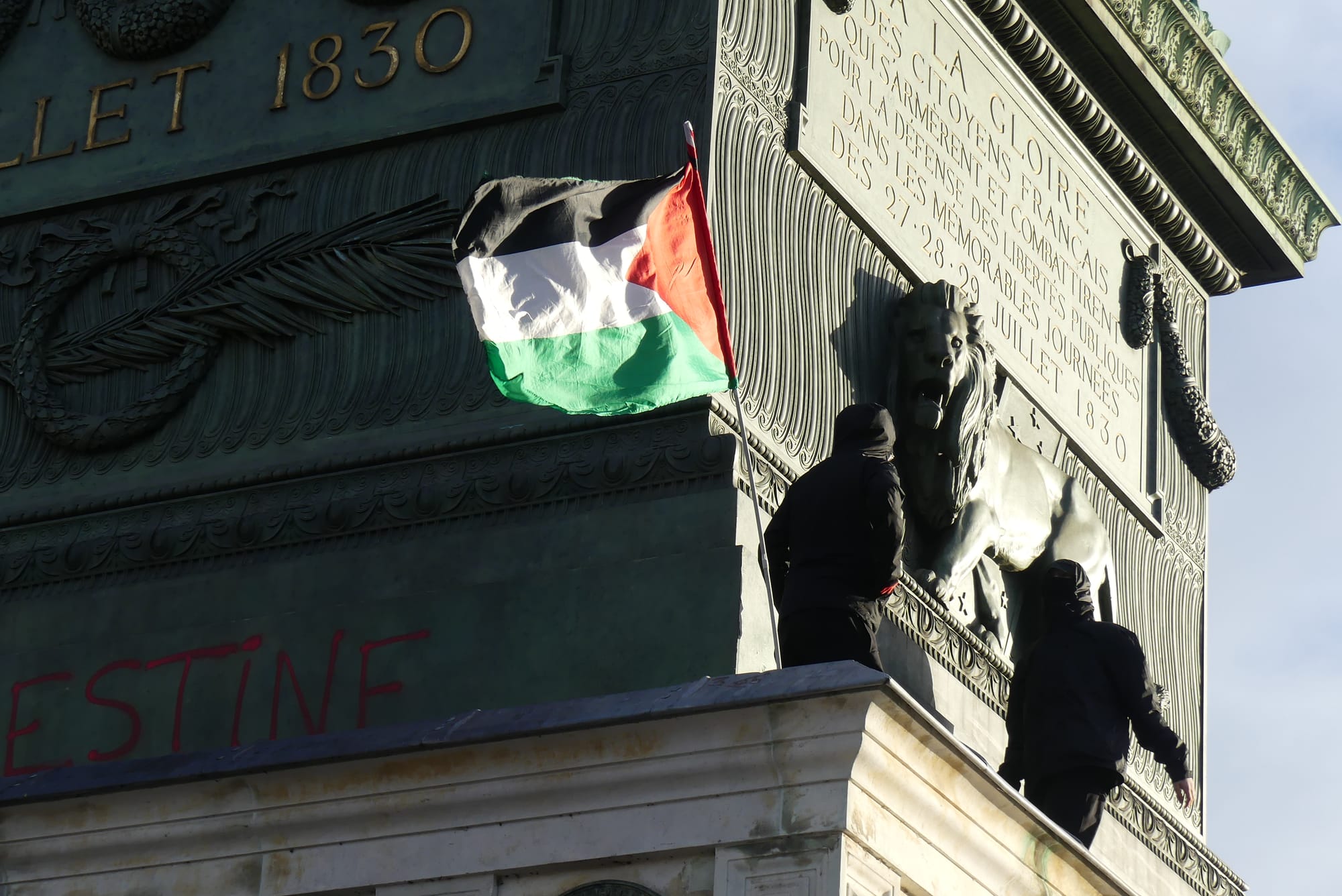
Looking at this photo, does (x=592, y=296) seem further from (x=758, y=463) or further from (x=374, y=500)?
(x=374, y=500)

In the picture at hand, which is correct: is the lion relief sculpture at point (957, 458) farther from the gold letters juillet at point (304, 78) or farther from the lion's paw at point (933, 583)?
the gold letters juillet at point (304, 78)

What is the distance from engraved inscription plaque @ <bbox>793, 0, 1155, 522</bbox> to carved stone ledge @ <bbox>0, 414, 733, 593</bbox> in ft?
8.07

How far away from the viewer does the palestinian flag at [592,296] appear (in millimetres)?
13539

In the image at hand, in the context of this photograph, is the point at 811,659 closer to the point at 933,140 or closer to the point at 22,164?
the point at 933,140

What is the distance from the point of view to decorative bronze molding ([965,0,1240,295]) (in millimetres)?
19578

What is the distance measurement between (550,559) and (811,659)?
2306 millimetres

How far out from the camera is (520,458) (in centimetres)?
1560

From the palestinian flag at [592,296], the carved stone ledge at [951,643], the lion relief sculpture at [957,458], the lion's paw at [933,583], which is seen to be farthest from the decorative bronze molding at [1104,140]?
the palestinian flag at [592,296]

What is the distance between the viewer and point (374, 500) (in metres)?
15.8

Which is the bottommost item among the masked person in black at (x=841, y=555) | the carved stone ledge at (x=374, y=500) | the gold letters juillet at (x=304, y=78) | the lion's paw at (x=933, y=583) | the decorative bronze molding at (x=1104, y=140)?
the masked person in black at (x=841, y=555)

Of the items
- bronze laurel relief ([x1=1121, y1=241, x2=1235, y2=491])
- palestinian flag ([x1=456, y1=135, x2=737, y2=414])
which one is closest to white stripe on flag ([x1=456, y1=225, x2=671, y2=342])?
palestinian flag ([x1=456, y1=135, x2=737, y2=414])

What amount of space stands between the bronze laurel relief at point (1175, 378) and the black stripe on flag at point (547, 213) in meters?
7.68

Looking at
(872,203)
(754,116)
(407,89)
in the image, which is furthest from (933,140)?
(407,89)

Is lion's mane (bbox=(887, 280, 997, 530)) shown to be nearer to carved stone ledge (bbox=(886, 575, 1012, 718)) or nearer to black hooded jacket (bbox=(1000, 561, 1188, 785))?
carved stone ledge (bbox=(886, 575, 1012, 718))
